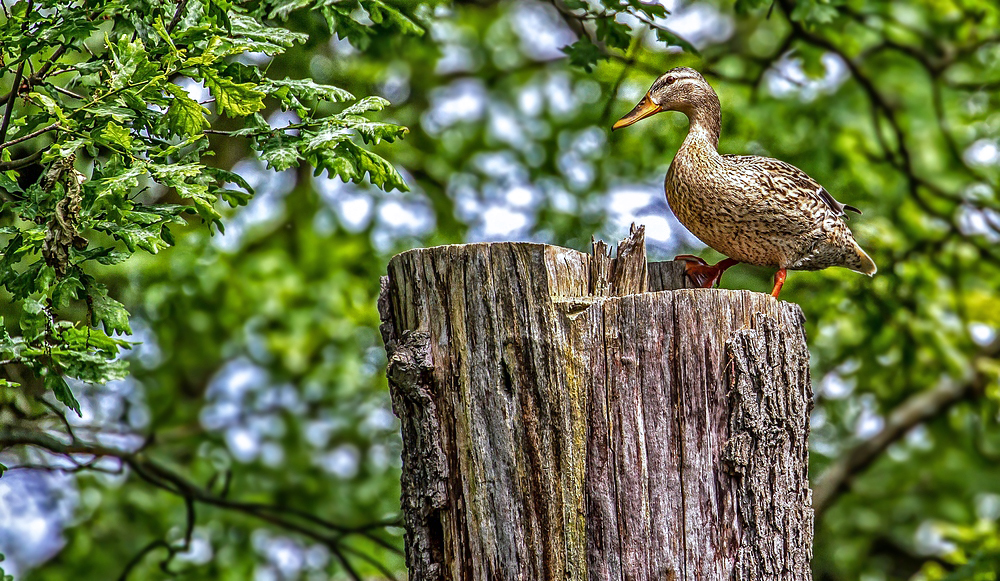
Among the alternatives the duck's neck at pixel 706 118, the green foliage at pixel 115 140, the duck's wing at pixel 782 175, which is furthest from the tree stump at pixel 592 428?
the duck's neck at pixel 706 118

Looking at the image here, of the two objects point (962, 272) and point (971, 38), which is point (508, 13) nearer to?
point (971, 38)

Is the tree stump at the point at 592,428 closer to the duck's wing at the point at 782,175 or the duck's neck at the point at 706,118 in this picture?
the duck's wing at the point at 782,175

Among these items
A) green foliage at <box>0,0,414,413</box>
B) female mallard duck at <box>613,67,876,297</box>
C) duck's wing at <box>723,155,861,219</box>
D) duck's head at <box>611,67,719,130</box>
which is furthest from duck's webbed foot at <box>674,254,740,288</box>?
green foliage at <box>0,0,414,413</box>

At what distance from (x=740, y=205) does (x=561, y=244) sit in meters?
3.21

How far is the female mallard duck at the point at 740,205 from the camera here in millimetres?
3211

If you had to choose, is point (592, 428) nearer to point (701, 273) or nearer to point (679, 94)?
point (701, 273)

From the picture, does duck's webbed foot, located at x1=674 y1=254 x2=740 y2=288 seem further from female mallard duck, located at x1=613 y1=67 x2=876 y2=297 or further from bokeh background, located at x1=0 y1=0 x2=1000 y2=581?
bokeh background, located at x1=0 y1=0 x2=1000 y2=581

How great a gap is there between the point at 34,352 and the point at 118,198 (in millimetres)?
559

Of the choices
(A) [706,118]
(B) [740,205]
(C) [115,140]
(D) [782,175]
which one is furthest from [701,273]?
(C) [115,140]

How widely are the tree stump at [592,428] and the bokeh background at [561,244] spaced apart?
9.31 feet

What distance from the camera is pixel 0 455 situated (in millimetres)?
4680

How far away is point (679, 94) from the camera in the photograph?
11.5 feet

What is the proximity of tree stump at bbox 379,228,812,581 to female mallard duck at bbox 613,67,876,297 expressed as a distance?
2.21 feet

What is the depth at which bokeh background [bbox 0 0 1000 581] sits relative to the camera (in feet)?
19.7
